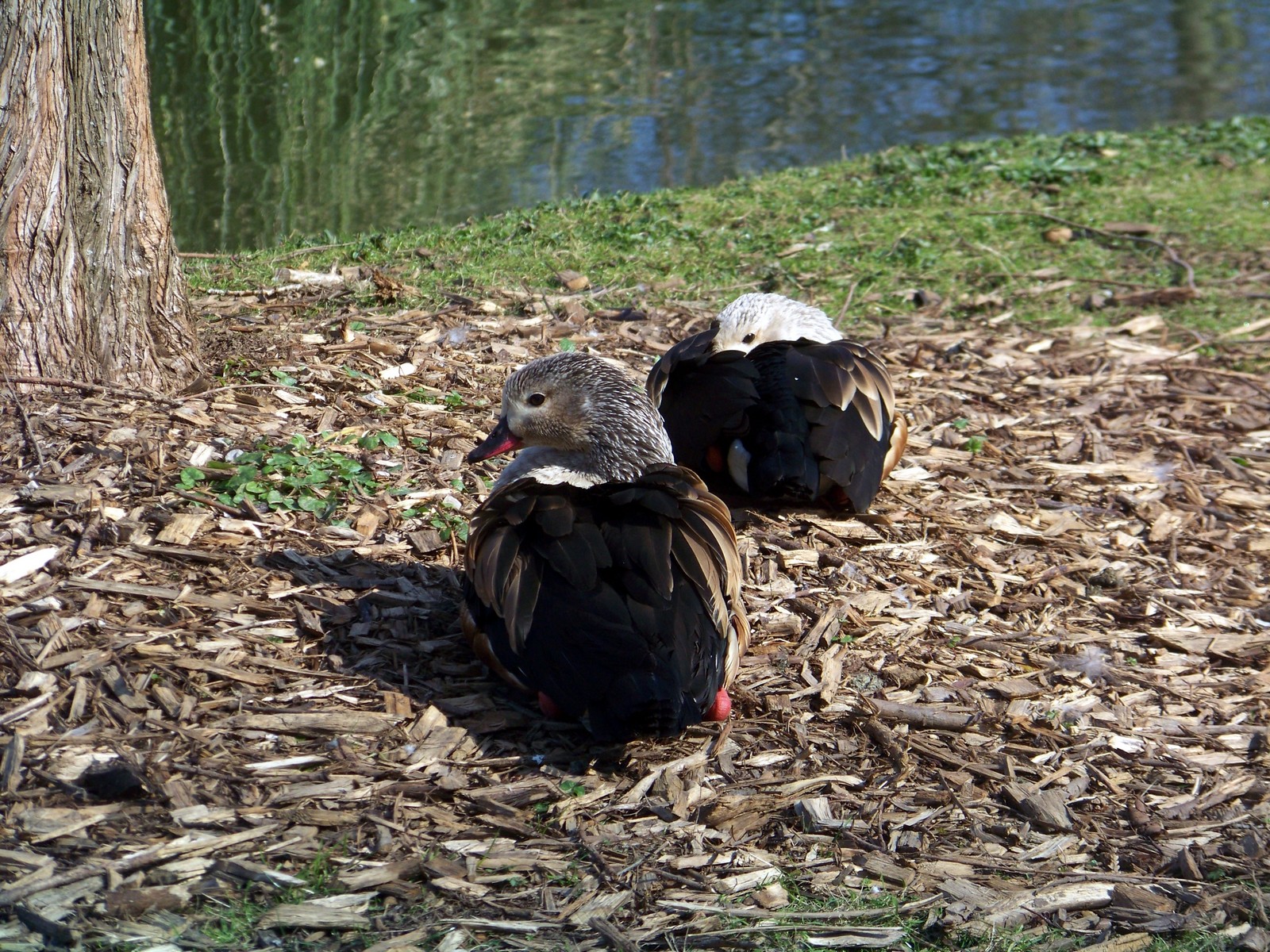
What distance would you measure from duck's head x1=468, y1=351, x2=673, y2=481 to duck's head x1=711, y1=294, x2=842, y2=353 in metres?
1.54

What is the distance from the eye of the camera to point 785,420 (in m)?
5.22

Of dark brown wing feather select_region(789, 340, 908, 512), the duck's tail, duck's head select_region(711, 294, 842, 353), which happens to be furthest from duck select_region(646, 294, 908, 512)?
the duck's tail

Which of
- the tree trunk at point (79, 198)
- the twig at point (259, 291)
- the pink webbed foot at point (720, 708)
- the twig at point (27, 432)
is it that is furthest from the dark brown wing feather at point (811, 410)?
the twig at point (27, 432)

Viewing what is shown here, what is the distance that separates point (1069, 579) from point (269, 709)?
3.24 meters

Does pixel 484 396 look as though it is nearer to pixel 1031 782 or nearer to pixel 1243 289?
pixel 1031 782

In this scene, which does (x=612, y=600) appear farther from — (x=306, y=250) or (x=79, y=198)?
(x=306, y=250)

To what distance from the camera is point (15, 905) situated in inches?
109

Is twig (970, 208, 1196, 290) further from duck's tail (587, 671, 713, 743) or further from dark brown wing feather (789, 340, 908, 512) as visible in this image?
duck's tail (587, 671, 713, 743)

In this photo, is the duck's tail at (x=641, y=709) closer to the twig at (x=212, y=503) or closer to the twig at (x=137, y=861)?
the twig at (x=137, y=861)

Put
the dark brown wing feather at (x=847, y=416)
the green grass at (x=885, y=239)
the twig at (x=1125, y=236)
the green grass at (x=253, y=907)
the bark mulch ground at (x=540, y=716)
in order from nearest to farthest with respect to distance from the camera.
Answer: the green grass at (x=253, y=907)
the bark mulch ground at (x=540, y=716)
the dark brown wing feather at (x=847, y=416)
the green grass at (x=885, y=239)
the twig at (x=1125, y=236)

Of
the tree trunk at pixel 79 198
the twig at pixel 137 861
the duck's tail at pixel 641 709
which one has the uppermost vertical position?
the tree trunk at pixel 79 198

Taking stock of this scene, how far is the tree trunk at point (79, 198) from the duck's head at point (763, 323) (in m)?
2.66

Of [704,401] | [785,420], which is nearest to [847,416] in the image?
[785,420]

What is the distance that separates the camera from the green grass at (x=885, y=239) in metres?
7.71
